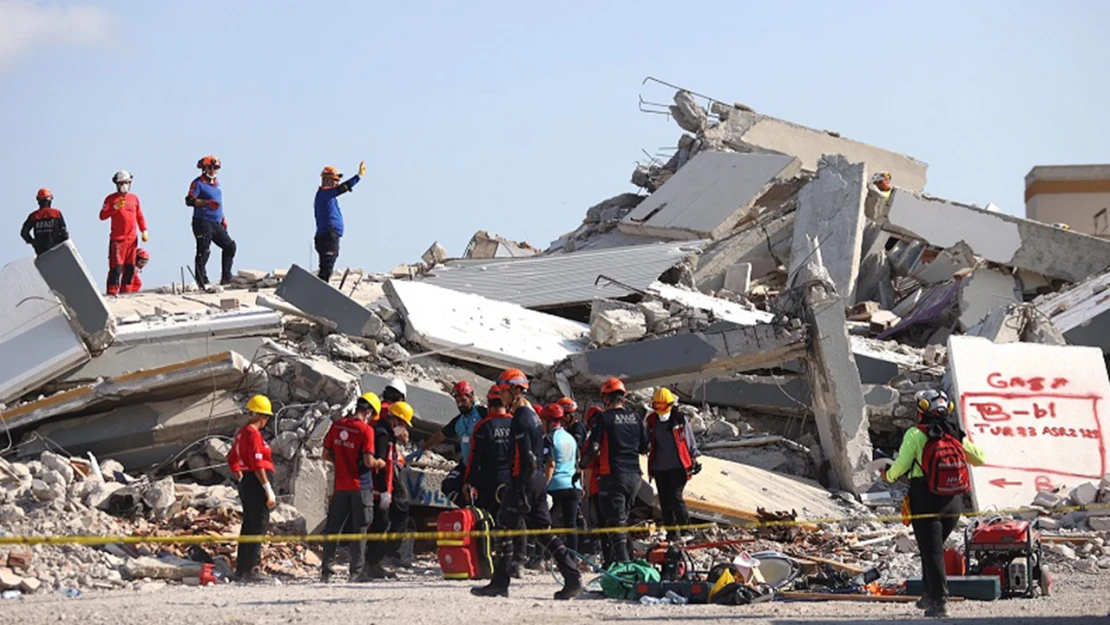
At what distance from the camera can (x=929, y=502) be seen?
33.9ft

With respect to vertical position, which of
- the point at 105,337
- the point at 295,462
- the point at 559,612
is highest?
the point at 105,337

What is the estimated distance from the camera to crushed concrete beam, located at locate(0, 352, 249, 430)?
570 inches

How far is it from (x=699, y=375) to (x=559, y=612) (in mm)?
6847

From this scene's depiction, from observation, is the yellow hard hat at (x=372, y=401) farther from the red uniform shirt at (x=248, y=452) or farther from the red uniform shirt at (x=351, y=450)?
the red uniform shirt at (x=248, y=452)

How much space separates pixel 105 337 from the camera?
1527 centimetres

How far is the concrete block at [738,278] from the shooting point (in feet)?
72.1

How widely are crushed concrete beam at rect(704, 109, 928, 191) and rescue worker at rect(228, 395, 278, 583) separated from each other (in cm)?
1617

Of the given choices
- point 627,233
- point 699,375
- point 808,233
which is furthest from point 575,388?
point 627,233

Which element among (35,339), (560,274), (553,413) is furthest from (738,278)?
(35,339)

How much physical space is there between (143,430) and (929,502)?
6977 millimetres

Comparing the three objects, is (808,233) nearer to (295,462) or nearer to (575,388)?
(575,388)

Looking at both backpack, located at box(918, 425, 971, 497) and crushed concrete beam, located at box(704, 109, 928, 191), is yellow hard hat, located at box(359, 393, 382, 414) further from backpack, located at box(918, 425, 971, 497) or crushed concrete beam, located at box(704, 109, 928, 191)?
crushed concrete beam, located at box(704, 109, 928, 191)

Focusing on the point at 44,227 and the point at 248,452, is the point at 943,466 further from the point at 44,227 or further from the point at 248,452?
the point at 44,227

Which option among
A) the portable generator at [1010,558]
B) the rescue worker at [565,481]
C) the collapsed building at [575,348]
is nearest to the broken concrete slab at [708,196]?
the collapsed building at [575,348]
